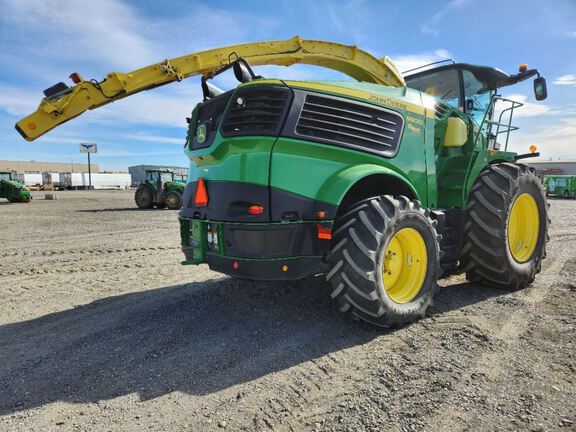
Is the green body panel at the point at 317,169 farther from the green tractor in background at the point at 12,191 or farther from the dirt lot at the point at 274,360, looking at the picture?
the green tractor in background at the point at 12,191

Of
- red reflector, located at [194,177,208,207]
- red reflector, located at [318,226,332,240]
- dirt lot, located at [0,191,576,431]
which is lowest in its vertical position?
dirt lot, located at [0,191,576,431]

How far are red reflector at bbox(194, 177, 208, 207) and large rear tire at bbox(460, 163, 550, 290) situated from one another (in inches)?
116

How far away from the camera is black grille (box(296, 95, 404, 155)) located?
11.3 ft

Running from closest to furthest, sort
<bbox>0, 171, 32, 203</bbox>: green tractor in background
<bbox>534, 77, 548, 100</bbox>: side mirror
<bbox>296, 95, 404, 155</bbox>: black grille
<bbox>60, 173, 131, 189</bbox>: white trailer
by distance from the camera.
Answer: <bbox>296, 95, 404, 155</bbox>: black grille
<bbox>534, 77, 548, 100</bbox>: side mirror
<bbox>0, 171, 32, 203</bbox>: green tractor in background
<bbox>60, 173, 131, 189</bbox>: white trailer

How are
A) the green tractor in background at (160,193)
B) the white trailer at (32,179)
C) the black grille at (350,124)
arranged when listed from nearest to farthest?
1. the black grille at (350,124)
2. the green tractor in background at (160,193)
3. the white trailer at (32,179)

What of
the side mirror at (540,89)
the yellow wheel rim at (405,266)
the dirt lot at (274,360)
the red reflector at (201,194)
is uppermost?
the side mirror at (540,89)

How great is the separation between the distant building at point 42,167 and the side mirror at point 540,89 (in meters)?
107

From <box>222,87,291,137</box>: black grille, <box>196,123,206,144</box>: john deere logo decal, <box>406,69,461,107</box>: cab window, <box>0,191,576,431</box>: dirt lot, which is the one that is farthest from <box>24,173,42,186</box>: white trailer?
<box>222,87,291,137</box>: black grille

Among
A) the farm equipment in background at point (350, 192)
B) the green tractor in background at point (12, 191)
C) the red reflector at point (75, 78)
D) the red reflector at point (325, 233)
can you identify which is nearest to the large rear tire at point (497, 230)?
the farm equipment in background at point (350, 192)

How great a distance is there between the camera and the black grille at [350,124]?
3434mm

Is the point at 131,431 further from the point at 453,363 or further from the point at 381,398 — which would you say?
the point at 453,363

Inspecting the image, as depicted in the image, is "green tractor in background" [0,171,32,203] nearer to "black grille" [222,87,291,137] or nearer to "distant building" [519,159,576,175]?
"black grille" [222,87,291,137]

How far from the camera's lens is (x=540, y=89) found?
5.34 meters

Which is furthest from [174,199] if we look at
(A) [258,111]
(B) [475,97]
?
(A) [258,111]
